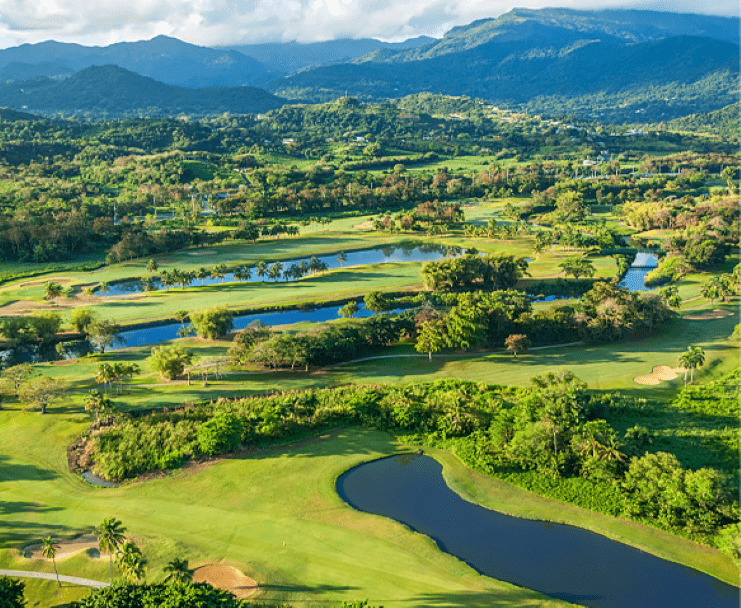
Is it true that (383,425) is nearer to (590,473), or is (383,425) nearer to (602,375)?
(590,473)

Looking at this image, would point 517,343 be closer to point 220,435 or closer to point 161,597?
point 220,435

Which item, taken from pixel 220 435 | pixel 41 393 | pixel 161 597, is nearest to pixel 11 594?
pixel 161 597

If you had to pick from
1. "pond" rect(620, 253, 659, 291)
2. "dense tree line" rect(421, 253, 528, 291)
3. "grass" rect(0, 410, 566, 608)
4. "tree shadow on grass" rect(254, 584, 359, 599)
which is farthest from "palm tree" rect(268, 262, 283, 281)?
"tree shadow on grass" rect(254, 584, 359, 599)

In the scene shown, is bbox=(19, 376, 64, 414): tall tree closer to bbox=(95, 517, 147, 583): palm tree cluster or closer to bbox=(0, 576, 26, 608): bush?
bbox=(0, 576, 26, 608): bush

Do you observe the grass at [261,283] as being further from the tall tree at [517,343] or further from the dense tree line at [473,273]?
the tall tree at [517,343]

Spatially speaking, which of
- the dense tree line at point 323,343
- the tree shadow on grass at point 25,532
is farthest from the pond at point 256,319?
the tree shadow on grass at point 25,532
